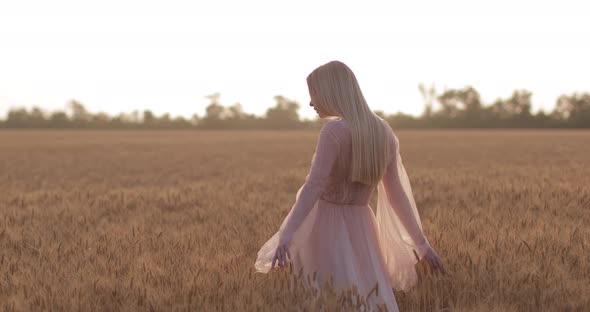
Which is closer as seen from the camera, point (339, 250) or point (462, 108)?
point (339, 250)

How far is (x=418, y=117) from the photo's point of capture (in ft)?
303

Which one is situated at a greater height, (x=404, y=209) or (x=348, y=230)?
(x=404, y=209)

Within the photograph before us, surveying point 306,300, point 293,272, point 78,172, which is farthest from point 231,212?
point 78,172

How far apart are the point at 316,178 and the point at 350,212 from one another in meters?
0.39

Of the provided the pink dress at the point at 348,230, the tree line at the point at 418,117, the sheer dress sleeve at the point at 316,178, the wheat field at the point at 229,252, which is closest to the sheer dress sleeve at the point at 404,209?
the pink dress at the point at 348,230

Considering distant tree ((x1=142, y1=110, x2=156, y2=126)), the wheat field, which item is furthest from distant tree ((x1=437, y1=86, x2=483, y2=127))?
the wheat field

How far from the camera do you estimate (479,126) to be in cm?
8719

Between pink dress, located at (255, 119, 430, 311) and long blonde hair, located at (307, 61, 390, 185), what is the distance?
0.23 feet

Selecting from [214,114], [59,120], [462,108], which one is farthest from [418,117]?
[59,120]

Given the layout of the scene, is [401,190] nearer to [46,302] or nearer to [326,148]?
[326,148]

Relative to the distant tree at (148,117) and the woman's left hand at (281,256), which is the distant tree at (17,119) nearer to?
the distant tree at (148,117)

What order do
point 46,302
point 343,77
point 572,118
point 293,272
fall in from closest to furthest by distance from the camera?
1. point 343,77
2. point 46,302
3. point 293,272
4. point 572,118

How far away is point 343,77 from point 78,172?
12.3 meters

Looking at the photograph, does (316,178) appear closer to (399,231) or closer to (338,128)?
(338,128)
